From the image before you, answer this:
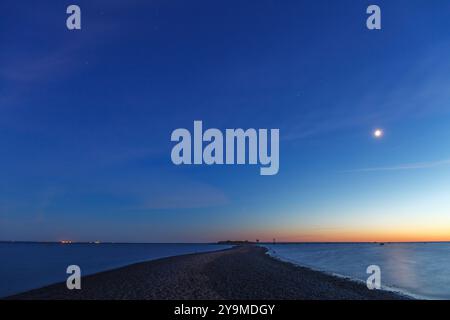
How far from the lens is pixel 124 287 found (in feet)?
74.3

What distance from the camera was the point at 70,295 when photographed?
1975 cm
